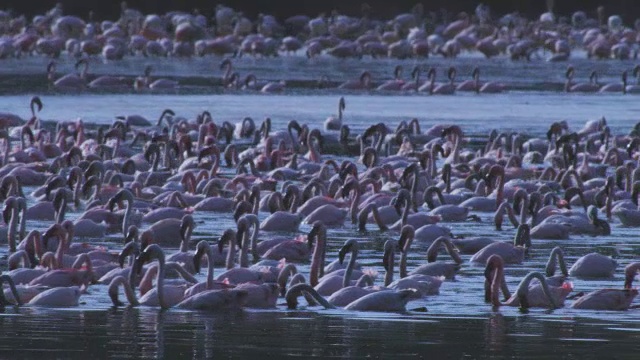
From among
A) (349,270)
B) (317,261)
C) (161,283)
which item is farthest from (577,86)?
(161,283)

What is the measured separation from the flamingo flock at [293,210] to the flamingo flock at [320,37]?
23.1m

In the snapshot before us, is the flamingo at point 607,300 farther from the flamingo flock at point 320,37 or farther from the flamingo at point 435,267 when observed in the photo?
the flamingo flock at point 320,37

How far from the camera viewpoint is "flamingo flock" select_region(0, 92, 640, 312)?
45.3 feet

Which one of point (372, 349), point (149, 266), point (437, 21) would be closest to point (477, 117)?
point (149, 266)

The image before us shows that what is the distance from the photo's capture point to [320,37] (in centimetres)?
5888

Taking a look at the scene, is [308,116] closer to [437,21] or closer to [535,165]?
[535,165]

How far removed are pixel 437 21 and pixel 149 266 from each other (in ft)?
187

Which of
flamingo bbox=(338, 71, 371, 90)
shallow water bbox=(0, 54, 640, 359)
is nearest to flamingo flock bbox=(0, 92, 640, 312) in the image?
shallow water bbox=(0, 54, 640, 359)

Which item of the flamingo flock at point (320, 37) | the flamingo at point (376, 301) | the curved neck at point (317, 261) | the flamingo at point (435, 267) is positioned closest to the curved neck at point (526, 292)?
the flamingo at point (376, 301)

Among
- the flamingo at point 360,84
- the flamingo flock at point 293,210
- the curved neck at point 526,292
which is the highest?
the curved neck at point 526,292

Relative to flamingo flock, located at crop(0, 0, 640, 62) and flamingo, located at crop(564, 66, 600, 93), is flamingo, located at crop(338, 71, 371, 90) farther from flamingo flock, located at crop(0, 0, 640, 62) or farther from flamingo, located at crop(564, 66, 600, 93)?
flamingo flock, located at crop(0, 0, 640, 62)

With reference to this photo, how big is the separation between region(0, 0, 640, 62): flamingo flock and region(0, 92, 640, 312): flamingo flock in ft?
75.8

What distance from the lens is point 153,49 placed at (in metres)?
55.5

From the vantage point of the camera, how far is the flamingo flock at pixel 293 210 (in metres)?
13.8
